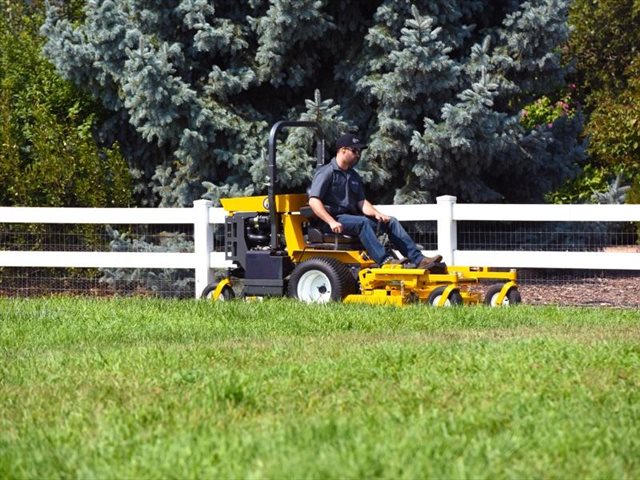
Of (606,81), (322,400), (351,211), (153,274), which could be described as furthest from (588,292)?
(322,400)

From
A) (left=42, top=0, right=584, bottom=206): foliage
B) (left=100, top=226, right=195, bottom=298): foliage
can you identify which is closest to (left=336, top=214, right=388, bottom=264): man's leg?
(left=42, top=0, right=584, bottom=206): foliage

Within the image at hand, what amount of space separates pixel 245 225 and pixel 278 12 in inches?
141

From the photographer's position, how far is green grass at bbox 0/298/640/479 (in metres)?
5.23

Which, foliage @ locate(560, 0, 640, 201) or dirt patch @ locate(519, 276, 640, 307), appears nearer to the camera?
dirt patch @ locate(519, 276, 640, 307)

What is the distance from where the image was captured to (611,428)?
5691mm

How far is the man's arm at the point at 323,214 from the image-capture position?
12.4m

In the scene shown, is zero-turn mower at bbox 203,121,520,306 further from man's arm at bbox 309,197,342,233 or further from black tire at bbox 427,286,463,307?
man's arm at bbox 309,197,342,233

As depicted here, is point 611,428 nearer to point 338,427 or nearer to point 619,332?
point 338,427

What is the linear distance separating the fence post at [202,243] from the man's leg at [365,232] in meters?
2.43

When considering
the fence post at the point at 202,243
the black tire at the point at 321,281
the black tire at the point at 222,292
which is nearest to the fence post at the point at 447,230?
the black tire at the point at 321,281

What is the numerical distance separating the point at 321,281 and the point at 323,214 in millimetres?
638

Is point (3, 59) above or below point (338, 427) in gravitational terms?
above

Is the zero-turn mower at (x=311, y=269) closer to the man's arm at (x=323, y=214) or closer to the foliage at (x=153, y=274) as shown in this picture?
the man's arm at (x=323, y=214)

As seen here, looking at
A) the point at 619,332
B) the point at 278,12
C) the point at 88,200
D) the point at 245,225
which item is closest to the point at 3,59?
the point at 88,200
